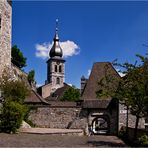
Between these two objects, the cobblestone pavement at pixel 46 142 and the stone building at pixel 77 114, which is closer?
the cobblestone pavement at pixel 46 142

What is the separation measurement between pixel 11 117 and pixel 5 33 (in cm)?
938

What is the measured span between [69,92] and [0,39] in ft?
112

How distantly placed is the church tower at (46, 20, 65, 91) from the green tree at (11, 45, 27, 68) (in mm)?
36476

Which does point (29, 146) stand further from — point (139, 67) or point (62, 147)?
point (139, 67)

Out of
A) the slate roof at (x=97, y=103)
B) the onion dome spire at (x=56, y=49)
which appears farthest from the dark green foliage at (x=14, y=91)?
the onion dome spire at (x=56, y=49)

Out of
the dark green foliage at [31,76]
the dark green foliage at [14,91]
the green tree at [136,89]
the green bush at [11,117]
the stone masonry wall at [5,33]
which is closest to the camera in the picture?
the green tree at [136,89]

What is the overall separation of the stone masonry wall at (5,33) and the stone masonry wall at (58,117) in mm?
5250

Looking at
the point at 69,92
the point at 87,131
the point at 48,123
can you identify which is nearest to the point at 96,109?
the point at 87,131

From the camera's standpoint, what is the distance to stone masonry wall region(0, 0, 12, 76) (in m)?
29.6

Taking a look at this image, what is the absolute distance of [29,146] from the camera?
15.3 metres

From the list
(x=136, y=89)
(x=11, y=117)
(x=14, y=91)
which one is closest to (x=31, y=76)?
(x=14, y=91)

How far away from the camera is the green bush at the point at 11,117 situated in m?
23.5

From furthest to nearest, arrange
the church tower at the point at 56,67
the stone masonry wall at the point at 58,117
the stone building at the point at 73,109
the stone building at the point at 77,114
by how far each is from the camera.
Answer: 1. the church tower at the point at 56,67
2. the stone masonry wall at the point at 58,117
3. the stone building at the point at 77,114
4. the stone building at the point at 73,109

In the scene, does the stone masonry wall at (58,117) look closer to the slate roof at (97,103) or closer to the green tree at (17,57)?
the slate roof at (97,103)
